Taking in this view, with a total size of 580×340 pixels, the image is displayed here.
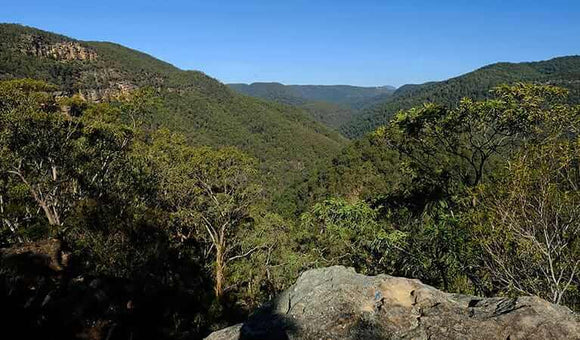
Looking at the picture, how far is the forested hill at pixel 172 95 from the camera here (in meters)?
118

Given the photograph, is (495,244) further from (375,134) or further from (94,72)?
(94,72)

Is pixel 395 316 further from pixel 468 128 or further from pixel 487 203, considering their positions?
pixel 468 128

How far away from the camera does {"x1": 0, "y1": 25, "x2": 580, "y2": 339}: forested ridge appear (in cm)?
902

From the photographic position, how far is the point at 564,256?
8828 millimetres

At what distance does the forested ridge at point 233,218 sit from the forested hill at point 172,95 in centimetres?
7697

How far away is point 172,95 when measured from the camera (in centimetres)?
15738

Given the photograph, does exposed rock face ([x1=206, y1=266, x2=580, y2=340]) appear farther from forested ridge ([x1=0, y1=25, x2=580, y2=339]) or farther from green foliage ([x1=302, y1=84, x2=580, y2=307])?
forested ridge ([x1=0, y1=25, x2=580, y2=339])

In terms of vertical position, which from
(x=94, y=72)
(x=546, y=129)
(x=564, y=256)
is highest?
(x=94, y=72)

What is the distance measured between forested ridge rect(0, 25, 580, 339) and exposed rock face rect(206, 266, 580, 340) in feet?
11.2

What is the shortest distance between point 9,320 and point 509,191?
34.9 feet

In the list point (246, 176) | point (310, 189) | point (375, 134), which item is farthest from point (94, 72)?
point (375, 134)

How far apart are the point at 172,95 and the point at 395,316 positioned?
531 ft

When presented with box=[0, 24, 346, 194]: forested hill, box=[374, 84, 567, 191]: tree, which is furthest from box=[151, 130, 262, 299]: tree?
box=[0, 24, 346, 194]: forested hill

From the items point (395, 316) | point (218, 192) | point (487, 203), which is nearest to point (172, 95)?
point (218, 192)
